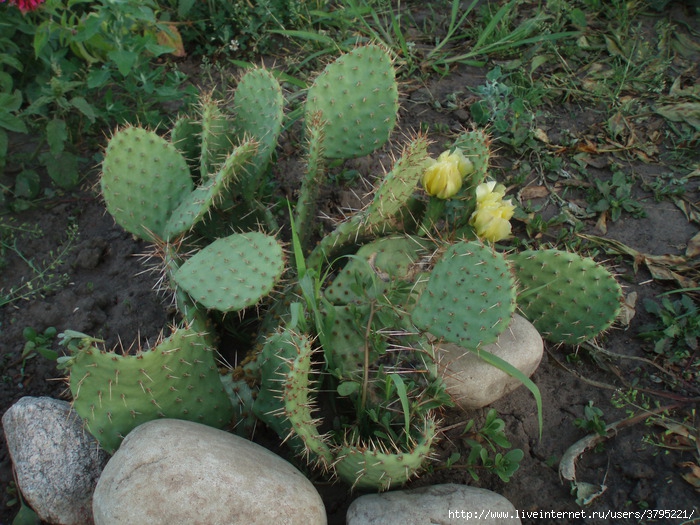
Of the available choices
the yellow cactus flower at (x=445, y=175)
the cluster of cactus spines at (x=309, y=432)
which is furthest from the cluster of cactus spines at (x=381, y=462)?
the yellow cactus flower at (x=445, y=175)

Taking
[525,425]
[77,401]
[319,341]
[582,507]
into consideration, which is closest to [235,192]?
[319,341]

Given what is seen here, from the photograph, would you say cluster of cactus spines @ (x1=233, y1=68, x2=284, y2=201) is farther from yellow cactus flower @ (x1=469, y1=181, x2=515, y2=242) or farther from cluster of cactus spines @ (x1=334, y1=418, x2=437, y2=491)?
cluster of cactus spines @ (x1=334, y1=418, x2=437, y2=491)

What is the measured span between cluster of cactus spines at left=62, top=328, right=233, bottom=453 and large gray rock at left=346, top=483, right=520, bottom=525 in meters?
0.54

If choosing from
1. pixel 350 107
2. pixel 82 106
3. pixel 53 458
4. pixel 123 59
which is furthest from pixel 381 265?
pixel 82 106

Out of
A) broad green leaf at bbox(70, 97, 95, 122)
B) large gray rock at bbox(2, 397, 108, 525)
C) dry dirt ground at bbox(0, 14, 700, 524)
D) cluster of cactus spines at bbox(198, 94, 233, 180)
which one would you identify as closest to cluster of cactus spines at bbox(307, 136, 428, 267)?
cluster of cactus spines at bbox(198, 94, 233, 180)

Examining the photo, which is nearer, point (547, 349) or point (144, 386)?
point (144, 386)

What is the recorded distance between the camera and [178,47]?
3.45 meters

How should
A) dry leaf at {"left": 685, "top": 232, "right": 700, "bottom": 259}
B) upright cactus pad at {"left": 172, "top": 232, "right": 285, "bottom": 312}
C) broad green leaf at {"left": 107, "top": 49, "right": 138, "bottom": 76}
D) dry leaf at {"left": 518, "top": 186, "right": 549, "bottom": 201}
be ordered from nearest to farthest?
1. upright cactus pad at {"left": 172, "top": 232, "right": 285, "bottom": 312}
2. broad green leaf at {"left": 107, "top": 49, "right": 138, "bottom": 76}
3. dry leaf at {"left": 685, "top": 232, "right": 700, "bottom": 259}
4. dry leaf at {"left": 518, "top": 186, "right": 549, "bottom": 201}

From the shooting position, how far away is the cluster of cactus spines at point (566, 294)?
2.20m

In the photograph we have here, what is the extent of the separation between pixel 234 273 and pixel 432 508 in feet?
2.99

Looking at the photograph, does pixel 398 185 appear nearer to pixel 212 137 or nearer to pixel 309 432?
pixel 212 137

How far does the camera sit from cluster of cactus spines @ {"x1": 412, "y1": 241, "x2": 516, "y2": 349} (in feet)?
6.11

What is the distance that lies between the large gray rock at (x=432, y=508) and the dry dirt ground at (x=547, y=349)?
0.54 ft

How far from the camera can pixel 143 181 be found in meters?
2.34
